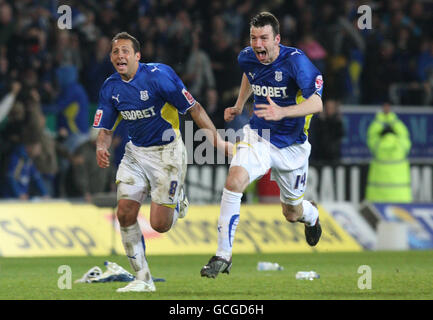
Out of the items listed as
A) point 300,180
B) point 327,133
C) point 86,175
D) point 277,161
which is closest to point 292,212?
point 300,180

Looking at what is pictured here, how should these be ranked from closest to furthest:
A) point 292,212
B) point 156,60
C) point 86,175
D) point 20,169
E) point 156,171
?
1. point 156,171
2. point 292,212
3. point 20,169
4. point 86,175
5. point 156,60

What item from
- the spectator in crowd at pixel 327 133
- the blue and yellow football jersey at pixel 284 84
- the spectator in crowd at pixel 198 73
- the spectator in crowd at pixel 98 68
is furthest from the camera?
the spectator in crowd at pixel 198 73

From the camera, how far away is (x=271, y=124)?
9.84 meters

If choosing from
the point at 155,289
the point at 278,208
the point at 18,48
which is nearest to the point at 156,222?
the point at 155,289

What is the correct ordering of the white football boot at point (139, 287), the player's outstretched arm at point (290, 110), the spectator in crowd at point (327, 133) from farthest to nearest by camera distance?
the spectator in crowd at point (327, 133) < the white football boot at point (139, 287) < the player's outstretched arm at point (290, 110)

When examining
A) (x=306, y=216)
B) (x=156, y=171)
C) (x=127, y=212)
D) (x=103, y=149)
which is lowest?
(x=306, y=216)

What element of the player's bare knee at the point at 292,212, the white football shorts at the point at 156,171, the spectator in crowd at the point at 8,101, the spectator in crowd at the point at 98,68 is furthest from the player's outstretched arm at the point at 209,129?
the spectator in crowd at the point at 98,68

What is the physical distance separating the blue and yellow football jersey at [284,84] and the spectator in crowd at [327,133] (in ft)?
25.5

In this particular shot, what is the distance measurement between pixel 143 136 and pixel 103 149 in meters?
0.49

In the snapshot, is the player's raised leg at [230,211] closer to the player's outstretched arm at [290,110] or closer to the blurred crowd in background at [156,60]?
the player's outstretched arm at [290,110]

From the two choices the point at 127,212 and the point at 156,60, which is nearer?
the point at 127,212

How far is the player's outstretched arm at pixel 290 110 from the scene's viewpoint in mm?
8594

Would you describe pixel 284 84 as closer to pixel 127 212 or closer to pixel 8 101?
pixel 127 212

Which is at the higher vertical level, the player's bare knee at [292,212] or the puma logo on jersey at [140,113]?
the puma logo on jersey at [140,113]
